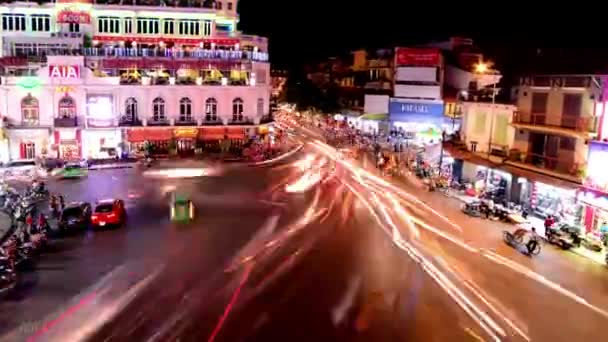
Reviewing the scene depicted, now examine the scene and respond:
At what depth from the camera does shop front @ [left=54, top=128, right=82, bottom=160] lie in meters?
54.6

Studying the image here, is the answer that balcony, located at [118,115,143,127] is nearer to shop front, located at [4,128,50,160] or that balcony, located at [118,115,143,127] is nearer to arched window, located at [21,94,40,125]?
shop front, located at [4,128,50,160]

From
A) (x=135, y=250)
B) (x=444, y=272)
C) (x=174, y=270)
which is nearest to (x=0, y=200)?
(x=135, y=250)

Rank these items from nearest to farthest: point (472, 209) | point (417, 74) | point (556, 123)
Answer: point (556, 123), point (472, 209), point (417, 74)

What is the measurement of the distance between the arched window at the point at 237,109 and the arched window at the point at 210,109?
2.01 m

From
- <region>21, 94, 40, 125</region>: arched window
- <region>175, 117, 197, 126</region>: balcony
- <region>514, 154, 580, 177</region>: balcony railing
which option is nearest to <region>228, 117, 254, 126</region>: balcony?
<region>175, 117, 197, 126</region>: balcony

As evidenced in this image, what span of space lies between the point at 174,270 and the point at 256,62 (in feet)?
133

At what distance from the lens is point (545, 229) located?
3222cm

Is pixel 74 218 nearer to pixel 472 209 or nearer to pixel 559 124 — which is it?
pixel 472 209

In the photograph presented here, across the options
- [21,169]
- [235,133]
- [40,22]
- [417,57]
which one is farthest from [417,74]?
[21,169]

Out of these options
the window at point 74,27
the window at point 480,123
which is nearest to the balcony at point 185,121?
the window at point 74,27

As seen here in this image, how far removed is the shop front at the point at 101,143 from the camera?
183 feet

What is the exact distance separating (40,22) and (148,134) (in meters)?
16.9

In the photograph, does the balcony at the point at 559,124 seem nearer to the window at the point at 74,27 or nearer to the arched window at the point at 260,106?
the arched window at the point at 260,106

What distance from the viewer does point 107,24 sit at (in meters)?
64.0
